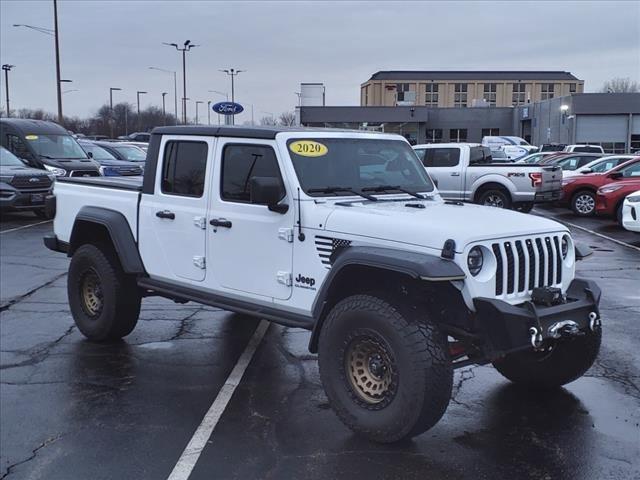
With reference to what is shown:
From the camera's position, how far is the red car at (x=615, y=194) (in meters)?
15.5

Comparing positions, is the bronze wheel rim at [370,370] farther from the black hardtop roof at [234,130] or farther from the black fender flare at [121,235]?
the black fender flare at [121,235]

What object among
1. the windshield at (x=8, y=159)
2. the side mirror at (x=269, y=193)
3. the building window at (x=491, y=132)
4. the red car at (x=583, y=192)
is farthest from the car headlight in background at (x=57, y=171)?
the building window at (x=491, y=132)

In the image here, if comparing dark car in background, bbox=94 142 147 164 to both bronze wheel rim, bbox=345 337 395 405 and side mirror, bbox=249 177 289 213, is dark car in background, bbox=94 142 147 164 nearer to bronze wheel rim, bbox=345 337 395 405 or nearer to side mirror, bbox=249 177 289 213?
side mirror, bbox=249 177 289 213

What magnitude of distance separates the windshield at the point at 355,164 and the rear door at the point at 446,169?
1150 cm

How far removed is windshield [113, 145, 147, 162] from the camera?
2344 cm

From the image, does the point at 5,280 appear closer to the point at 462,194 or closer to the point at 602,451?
the point at 602,451

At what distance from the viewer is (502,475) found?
3.94m

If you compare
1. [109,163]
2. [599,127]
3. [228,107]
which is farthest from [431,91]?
[228,107]

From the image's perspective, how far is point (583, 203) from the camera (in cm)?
1816

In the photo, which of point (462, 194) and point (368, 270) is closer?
point (368, 270)

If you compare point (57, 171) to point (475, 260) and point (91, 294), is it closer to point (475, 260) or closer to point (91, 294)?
point (91, 294)

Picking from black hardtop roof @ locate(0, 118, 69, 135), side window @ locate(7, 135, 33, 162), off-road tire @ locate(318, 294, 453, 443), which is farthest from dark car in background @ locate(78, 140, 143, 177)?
off-road tire @ locate(318, 294, 453, 443)

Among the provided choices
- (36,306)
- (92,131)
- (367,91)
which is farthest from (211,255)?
(367,91)

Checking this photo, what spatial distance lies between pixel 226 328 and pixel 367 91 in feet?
393
